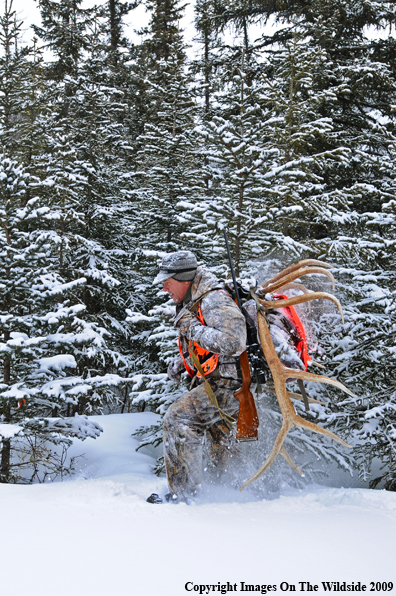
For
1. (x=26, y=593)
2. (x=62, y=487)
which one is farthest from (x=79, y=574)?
(x=62, y=487)

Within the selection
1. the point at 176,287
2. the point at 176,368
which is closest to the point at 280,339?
the point at 176,287

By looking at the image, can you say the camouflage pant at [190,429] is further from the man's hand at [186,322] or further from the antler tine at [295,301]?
the antler tine at [295,301]

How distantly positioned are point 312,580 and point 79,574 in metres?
1.20

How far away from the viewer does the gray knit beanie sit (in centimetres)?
443

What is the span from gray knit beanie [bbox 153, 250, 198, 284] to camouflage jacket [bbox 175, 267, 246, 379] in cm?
16

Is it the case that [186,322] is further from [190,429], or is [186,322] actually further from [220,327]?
[190,429]

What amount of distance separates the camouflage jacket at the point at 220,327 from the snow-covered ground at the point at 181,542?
4.27 feet

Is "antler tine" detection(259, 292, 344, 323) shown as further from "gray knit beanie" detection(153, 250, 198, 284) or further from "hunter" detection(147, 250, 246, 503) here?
"gray knit beanie" detection(153, 250, 198, 284)

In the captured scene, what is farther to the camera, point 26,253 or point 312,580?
point 26,253

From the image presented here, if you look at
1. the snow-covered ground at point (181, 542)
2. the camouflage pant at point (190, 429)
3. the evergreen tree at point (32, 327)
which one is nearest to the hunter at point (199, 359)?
the camouflage pant at point (190, 429)

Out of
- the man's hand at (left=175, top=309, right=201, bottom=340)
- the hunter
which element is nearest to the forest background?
the hunter

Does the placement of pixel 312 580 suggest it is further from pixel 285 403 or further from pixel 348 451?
pixel 348 451

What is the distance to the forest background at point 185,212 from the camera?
607 centimetres

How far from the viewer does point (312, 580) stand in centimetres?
230
